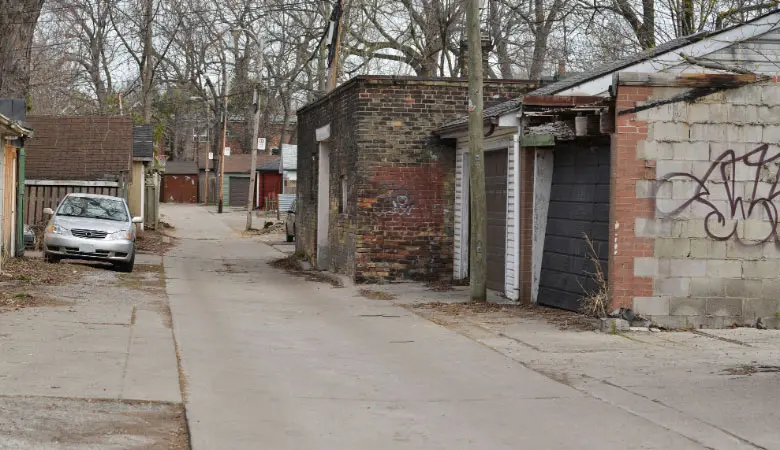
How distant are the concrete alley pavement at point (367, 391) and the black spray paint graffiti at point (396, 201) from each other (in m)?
3.72

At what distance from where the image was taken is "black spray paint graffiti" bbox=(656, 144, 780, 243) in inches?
488

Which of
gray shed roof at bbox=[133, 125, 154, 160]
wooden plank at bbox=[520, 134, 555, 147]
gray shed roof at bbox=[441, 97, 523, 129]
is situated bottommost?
wooden plank at bbox=[520, 134, 555, 147]

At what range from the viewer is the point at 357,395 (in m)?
8.52

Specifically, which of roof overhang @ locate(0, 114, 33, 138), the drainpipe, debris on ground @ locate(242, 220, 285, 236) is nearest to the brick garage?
roof overhang @ locate(0, 114, 33, 138)

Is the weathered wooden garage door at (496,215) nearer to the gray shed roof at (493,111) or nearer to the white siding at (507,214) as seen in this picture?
the white siding at (507,214)

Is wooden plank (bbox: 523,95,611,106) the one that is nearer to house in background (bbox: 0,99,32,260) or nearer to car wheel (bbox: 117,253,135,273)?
house in background (bbox: 0,99,32,260)

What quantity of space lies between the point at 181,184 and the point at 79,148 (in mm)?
49142

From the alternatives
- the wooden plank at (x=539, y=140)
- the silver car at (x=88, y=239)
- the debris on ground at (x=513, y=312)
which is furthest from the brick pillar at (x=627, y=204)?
the silver car at (x=88, y=239)

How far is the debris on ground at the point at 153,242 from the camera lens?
28.8m

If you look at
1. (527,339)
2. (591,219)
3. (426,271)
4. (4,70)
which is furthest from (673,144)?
(4,70)

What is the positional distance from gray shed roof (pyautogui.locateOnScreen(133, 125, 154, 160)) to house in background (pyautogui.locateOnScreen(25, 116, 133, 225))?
9.21ft

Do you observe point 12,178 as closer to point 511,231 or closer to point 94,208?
point 94,208

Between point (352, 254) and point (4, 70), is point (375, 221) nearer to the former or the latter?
point (352, 254)

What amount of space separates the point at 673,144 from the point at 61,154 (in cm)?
2361
